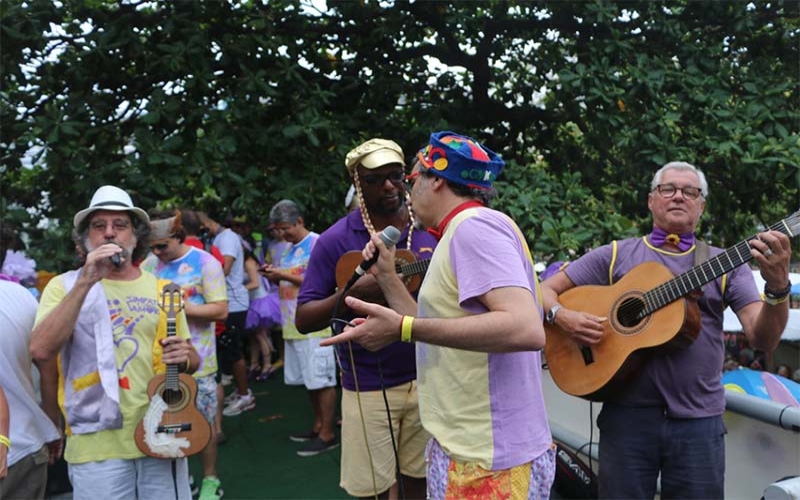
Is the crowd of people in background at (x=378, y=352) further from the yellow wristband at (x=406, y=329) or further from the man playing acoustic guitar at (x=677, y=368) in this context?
the yellow wristband at (x=406, y=329)

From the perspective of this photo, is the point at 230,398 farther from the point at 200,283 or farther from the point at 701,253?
the point at 701,253

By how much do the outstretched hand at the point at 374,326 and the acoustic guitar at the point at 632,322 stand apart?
1.52 metres

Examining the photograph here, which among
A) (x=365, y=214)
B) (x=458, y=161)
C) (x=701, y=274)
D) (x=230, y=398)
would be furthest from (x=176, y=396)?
(x=230, y=398)

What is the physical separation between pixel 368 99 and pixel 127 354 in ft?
12.9

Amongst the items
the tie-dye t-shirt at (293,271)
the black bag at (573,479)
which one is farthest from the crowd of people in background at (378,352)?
the tie-dye t-shirt at (293,271)

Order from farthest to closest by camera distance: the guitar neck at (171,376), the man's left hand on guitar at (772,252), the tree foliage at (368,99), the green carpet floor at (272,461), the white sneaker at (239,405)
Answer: the white sneaker at (239,405), the tree foliage at (368,99), the green carpet floor at (272,461), the guitar neck at (171,376), the man's left hand on guitar at (772,252)

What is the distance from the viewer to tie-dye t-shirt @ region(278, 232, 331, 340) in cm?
575

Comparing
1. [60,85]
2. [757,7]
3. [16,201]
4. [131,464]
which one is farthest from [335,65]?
[131,464]

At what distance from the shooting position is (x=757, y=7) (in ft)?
20.1

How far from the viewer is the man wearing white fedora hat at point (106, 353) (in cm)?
291

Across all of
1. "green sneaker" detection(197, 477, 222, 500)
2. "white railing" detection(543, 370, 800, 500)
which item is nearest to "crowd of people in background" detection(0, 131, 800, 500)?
"white railing" detection(543, 370, 800, 500)

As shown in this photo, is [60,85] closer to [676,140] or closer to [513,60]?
[513,60]

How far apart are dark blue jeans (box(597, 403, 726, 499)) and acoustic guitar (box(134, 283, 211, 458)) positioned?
185 cm

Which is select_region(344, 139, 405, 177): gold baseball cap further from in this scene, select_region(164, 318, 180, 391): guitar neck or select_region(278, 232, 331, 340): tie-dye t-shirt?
select_region(278, 232, 331, 340): tie-dye t-shirt
